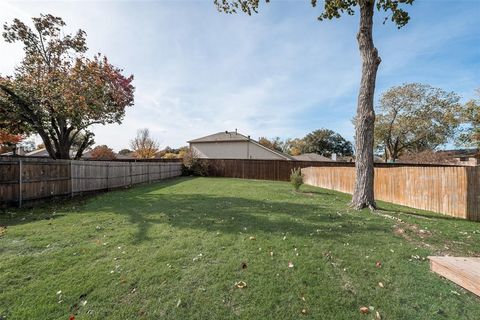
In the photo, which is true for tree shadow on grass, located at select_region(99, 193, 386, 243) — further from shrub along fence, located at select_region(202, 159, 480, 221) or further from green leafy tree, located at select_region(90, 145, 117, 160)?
green leafy tree, located at select_region(90, 145, 117, 160)

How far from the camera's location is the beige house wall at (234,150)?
30484 mm

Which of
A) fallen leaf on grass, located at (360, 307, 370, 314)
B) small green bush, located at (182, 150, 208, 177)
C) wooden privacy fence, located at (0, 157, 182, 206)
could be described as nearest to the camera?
Result: fallen leaf on grass, located at (360, 307, 370, 314)

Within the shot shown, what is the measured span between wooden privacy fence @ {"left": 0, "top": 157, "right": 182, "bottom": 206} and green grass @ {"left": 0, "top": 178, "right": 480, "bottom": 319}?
10.6ft

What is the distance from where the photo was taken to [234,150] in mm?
31578

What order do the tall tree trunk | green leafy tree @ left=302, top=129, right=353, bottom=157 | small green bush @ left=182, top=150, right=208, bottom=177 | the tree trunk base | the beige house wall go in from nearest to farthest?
the tree trunk base, the tall tree trunk, small green bush @ left=182, top=150, right=208, bottom=177, the beige house wall, green leafy tree @ left=302, top=129, right=353, bottom=157

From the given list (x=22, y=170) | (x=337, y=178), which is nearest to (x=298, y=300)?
(x=22, y=170)

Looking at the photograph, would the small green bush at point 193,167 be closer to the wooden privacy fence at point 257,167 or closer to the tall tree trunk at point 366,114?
the wooden privacy fence at point 257,167

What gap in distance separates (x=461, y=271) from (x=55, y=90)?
13.1 metres

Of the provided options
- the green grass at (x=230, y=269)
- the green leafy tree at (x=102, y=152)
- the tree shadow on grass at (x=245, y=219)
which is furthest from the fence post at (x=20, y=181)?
the green leafy tree at (x=102, y=152)

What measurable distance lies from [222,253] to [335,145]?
185 feet

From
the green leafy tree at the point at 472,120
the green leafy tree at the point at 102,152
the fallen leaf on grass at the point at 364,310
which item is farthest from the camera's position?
the green leafy tree at the point at 102,152

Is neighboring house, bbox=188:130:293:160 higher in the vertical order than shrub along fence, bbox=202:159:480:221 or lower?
higher

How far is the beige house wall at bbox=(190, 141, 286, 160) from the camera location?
1200 inches

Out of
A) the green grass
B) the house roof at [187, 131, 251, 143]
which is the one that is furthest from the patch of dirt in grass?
the house roof at [187, 131, 251, 143]
